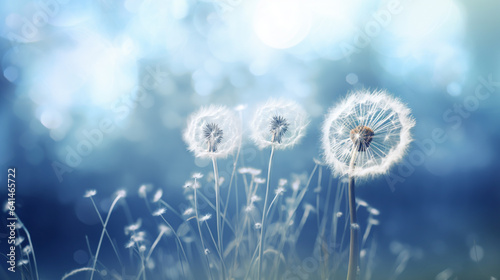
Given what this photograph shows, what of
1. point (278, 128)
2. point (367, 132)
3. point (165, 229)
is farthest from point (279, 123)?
point (165, 229)

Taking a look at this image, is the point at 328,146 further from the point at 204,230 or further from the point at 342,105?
the point at 204,230

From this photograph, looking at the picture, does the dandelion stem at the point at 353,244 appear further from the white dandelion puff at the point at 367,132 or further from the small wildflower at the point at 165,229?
the small wildflower at the point at 165,229

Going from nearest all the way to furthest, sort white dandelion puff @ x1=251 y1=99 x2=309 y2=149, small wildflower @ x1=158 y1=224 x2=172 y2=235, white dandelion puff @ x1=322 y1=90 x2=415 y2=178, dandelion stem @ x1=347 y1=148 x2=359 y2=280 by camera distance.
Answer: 1. dandelion stem @ x1=347 y1=148 x2=359 y2=280
2. white dandelion puff @ x1=322 y1=90 x2=415 y2=178
3. small wildflower @ x1=158 y1=224 x2=172 y2=235
4. white dandelion puff @ x1=251 y1=99 x2=309 y2=149

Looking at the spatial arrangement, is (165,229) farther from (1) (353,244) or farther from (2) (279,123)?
(1) (353,244)

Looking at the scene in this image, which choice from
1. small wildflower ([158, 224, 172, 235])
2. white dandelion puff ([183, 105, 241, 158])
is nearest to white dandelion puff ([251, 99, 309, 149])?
white dandelion puff ([183, 105, 241, 158])

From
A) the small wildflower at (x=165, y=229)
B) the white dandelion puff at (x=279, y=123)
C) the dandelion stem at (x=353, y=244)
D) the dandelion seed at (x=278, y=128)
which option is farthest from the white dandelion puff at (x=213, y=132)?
the dandelion stem at (x=353, y=244)

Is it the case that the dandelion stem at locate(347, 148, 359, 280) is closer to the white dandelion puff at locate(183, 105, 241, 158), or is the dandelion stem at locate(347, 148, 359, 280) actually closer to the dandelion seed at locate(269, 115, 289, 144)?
the dandelion seed at locate(269, 115, 289, 144)
